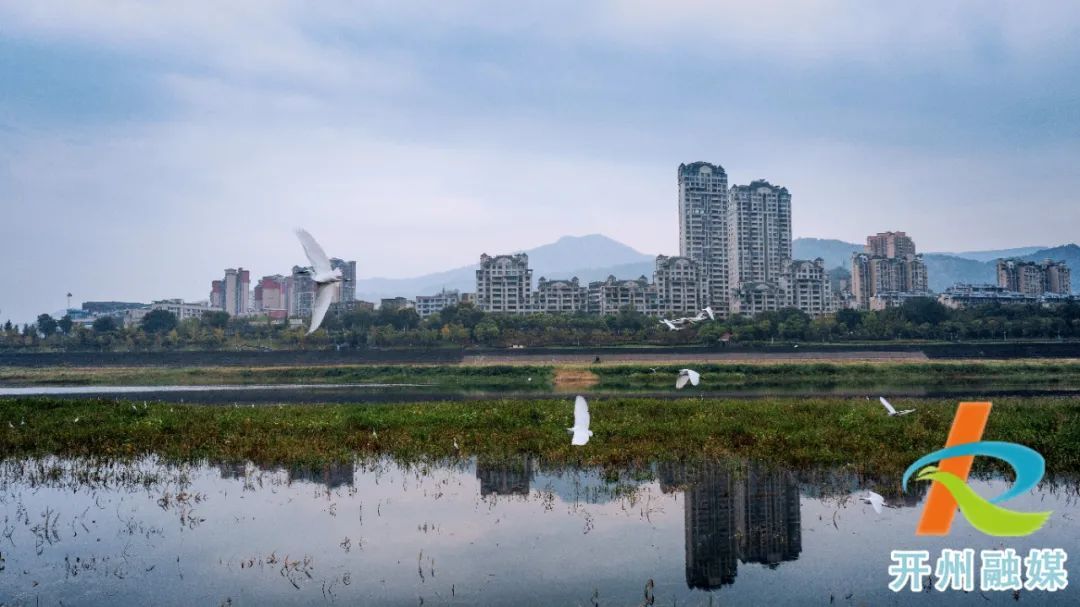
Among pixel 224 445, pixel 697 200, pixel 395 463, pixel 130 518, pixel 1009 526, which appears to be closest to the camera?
pixel 1009 526

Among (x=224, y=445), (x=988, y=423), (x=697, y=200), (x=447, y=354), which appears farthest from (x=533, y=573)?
(x=697, y=200)

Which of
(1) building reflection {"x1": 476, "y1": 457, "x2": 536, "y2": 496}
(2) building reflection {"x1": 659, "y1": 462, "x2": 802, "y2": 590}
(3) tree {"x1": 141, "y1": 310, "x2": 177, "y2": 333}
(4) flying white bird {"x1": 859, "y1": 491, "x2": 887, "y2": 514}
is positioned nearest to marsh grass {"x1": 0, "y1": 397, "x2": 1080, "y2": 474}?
(1) building reflection {"x1": 476, "y1": 457, "x2": 536, "y2": 496}

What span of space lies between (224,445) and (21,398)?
46.6 ft

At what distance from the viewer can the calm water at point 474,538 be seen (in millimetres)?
9305

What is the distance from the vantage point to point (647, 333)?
297 ft

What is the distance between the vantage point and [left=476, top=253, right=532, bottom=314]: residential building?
136m

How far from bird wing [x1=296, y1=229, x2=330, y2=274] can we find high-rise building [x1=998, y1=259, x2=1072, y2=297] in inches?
7224

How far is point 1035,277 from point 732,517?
614 feet

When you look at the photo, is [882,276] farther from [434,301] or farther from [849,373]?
[849,373]

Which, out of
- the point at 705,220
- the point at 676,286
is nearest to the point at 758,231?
the point at 705,220

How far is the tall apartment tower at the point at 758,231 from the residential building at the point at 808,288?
25.8m

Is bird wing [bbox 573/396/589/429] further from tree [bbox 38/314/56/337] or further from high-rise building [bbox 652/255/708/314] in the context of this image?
tree [bbox 38/314/56/337]

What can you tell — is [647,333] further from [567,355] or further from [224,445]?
[224,445]

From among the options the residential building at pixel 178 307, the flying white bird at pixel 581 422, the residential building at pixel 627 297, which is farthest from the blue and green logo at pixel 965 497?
the residential building at pixel 178 307
